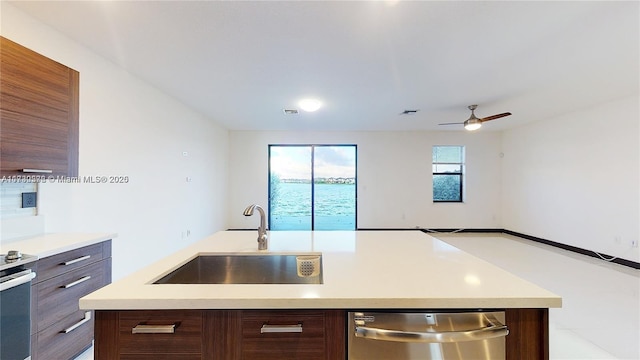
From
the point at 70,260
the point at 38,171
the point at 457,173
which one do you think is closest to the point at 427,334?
the point at 70,260

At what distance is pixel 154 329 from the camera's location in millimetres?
842

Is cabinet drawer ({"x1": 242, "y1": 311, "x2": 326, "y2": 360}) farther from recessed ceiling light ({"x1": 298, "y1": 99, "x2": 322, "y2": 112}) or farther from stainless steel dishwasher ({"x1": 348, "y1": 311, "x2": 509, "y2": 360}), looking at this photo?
recessed ceiling light ({"x1": 298, "y1": 99, "x2": 322, "y2": 112})

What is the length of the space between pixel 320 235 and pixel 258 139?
16.8ft

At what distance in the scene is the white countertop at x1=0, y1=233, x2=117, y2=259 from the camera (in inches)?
61.7

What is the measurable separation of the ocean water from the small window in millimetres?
2129

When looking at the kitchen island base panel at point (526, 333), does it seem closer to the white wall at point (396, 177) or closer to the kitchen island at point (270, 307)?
the kitchen island at point (270, 307)

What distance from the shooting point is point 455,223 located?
6617 mm

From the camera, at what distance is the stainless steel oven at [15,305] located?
4.30ft

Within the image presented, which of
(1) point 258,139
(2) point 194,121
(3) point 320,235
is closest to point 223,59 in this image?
(3) point 320,235

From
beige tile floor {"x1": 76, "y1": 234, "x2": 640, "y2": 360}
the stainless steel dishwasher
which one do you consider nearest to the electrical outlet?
beige tile floor {"x1": 76, "y1": 234, "x2": 640, "y2": 360}

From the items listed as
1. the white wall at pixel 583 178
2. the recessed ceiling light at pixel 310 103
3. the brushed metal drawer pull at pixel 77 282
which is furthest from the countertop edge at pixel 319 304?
the white wall at pixel 583 178

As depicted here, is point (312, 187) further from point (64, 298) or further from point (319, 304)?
point (319, 304)

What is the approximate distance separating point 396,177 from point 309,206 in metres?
2.30

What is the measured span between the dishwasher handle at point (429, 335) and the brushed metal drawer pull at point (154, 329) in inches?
23.4
